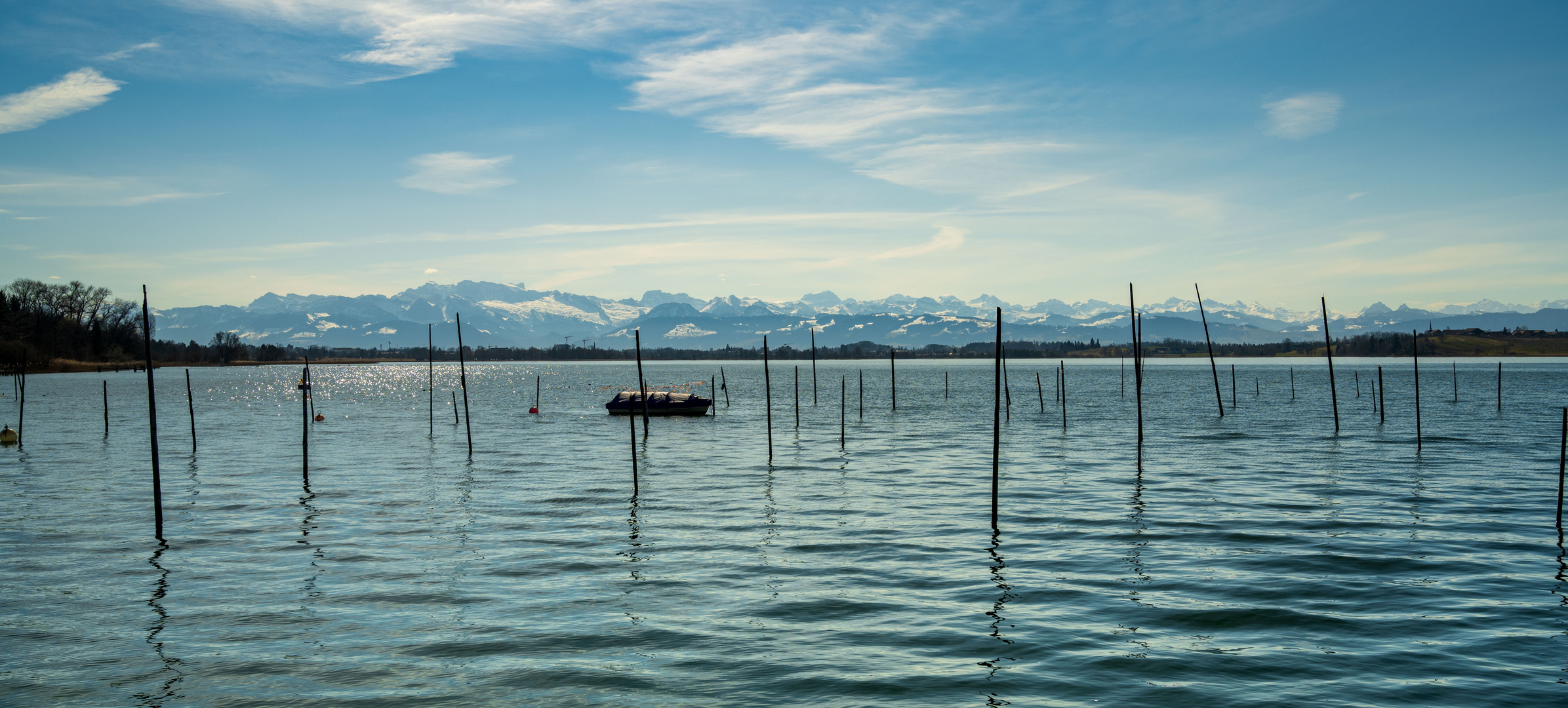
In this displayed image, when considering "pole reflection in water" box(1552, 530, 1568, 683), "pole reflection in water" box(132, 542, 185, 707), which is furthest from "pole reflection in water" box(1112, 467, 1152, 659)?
"pole reflection in water" box(132, 542, 185, 707)

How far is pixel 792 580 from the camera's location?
18.8 m

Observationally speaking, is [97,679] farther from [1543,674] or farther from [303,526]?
[1543,674]

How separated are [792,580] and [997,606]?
4287mm

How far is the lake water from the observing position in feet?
42.7

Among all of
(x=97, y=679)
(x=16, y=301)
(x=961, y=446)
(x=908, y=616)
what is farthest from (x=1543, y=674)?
(x=16, y=301)

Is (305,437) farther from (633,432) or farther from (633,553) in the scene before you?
(633,553)

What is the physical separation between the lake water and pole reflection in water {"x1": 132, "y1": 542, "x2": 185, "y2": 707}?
10 centimetres

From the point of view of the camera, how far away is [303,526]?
25188 millimetres

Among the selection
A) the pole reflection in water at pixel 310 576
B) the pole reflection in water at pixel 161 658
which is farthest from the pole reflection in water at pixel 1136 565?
the pole reflection in water at pixel 161 658

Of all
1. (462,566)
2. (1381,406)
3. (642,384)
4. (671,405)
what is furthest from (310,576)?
(1381,406)

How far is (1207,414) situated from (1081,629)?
59.9m

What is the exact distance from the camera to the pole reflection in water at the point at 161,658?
12570mm

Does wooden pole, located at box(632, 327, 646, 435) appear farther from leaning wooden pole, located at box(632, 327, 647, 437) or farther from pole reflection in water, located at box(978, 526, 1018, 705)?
pole reflection in water, located at box(978, 526, 1018, 705)

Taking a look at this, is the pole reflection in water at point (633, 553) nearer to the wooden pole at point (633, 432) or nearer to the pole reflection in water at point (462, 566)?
the wooden pole at point (633, 432)
